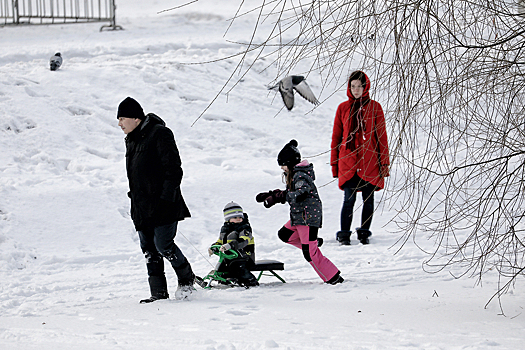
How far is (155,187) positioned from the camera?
4.44 meters

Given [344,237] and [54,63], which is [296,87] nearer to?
[344,237]

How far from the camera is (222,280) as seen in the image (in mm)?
4941

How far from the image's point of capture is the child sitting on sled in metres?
4.93

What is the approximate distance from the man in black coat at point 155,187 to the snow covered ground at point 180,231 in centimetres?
32

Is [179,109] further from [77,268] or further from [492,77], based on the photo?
[492,77]

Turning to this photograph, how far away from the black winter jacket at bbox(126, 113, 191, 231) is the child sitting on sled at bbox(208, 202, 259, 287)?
0.66 m

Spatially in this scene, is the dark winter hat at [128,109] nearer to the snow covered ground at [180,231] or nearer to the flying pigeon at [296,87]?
the snow covered ground at [180,231]

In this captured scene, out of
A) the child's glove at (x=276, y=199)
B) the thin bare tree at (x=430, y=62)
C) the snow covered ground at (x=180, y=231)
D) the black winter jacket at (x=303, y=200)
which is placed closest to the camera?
the thin bare tree at (x=430, y=62)

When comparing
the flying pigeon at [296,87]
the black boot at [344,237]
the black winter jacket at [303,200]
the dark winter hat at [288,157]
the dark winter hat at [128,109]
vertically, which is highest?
the flying pigeon at [296,87]

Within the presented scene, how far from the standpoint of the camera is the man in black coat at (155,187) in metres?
4.43

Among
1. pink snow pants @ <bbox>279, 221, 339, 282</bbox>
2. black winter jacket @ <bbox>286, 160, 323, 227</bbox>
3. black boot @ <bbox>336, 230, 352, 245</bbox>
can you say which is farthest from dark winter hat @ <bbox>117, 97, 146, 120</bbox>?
black boot @ <bbox>336, 230, 352, 245</bbox>

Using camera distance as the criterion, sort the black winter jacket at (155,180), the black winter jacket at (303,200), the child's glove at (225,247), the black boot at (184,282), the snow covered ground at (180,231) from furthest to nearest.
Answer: the black winter jacket at (303,200)
the child's glove at (225,247)
the black boot at (184,282)
the black winter jacket at (155,180)
the snow covered ground at (180,231)

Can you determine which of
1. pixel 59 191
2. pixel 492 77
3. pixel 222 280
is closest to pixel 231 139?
pixel 59 191

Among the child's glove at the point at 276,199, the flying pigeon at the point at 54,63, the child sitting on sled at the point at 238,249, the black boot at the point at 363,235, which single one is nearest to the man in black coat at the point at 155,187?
the child sitting on sled at the point at 238,249
